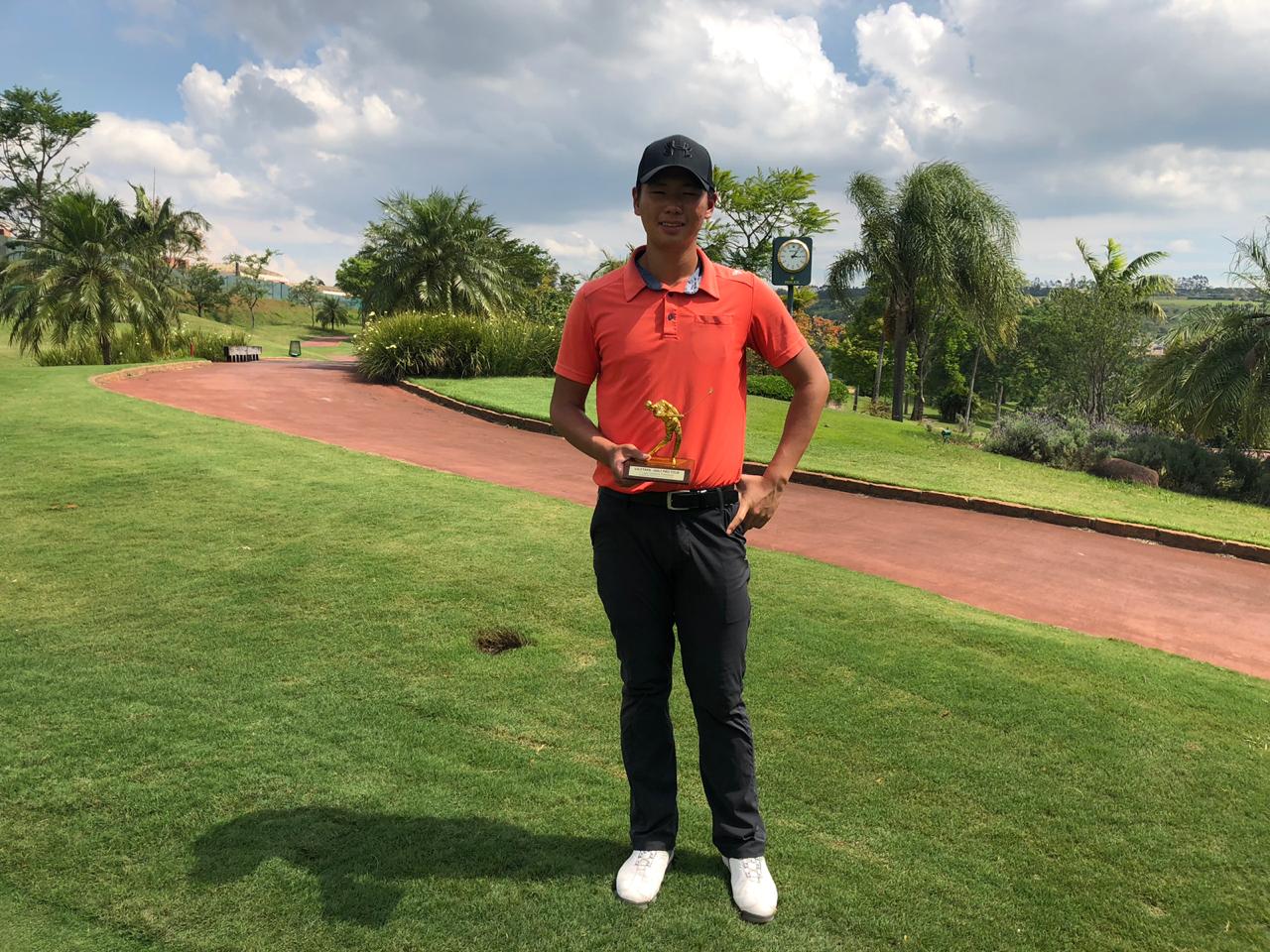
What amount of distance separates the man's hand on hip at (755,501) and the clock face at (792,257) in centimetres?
1700

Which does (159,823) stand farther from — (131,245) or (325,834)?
(131,245)

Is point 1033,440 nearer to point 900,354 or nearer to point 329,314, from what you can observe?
point 900,354

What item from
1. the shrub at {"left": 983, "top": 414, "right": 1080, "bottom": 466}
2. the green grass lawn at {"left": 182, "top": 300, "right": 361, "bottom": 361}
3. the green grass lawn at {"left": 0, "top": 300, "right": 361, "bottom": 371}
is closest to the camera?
the shrub at {"left": 983, "top": 414, "right": 1080, "bottom": 466}

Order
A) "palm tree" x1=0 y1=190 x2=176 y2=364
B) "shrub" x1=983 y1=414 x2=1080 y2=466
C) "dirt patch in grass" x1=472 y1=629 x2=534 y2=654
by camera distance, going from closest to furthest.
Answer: "dirt patch in grass" x1=472 y1=629 x2=534 y2=654 → "shrub" x1=983 y1=414 x2=1080 y2=466 → "palm tree" x1=0 y1=190 x2=176 y2=364

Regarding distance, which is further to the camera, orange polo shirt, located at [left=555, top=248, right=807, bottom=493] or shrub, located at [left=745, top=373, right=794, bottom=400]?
shrub, located at [left=745, top=373, right=794, bottom=400]

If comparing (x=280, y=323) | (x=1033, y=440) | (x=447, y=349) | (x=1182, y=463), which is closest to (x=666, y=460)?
(x=1182, y=463)

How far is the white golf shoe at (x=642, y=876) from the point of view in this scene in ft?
8.19

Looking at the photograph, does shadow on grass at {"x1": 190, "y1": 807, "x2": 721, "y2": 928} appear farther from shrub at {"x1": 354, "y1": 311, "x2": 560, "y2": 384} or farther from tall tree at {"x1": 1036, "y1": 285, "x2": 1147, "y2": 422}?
tall tree at {"x1": 1036, "y1": 285, "x2": 1147, "y2": 422}

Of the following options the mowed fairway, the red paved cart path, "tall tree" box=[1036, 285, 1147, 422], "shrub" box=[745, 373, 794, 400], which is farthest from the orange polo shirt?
"tall tree" box=[1036, 285, 1147, 422]

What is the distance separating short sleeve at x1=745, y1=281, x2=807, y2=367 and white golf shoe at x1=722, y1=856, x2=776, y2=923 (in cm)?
155

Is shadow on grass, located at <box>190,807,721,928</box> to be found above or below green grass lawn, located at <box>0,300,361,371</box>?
below

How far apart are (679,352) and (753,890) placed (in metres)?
1.63

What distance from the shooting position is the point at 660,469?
84.4 inches

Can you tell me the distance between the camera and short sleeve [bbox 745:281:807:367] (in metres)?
2.45
